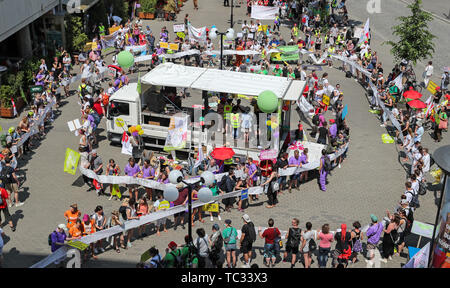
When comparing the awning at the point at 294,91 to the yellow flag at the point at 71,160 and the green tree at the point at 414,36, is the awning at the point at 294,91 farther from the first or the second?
the green tree at the point at 414,36

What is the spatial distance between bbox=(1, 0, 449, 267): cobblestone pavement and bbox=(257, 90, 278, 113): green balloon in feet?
9.46

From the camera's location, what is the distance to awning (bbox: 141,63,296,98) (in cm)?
1883

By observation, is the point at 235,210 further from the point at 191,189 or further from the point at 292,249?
the point at 191,189

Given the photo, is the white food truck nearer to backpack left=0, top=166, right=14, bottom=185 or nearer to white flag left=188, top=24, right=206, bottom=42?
backpack left=0, top=166, right=14, bottom=185

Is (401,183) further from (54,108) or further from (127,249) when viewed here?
(54,108)

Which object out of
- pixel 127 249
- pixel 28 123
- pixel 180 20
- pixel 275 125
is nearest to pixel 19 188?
pixel 28 123

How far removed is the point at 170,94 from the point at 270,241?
8444mm

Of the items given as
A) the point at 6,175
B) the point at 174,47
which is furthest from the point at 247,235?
the point at 174,47

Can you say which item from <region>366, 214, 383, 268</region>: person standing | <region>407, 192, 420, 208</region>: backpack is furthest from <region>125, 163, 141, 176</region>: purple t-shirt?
<region>407, 192, 420, 208</region>: backpack

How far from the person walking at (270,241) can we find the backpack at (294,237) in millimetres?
296

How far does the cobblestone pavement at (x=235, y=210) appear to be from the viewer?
49.0 ft

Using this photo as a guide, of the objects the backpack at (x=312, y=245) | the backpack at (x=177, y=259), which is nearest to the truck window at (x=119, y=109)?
the backpack at (x=177, y=259)

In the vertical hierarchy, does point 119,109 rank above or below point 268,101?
below

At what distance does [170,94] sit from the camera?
20469 mm
